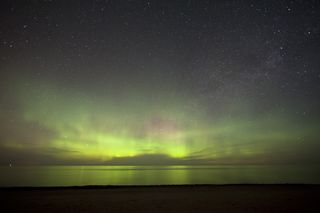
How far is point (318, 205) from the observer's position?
13352mm

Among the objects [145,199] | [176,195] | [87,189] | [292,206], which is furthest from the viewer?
[87,189]

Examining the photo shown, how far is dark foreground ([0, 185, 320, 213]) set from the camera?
12.0 m

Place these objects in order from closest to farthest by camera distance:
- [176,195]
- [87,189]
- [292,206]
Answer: [292,206], [176,195], [87,189]

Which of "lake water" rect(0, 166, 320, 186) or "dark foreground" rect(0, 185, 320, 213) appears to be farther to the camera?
"lake water" rect(0, 166, 320, 186)

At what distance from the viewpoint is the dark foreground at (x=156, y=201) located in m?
12.0

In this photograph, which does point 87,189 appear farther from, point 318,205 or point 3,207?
point 318,205

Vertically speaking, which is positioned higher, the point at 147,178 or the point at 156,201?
the point at 156,201

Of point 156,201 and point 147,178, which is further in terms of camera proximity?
point 147,178

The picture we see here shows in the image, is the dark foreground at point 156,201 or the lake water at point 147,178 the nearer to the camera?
the dark foreground at point 156,201

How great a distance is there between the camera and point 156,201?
1359cm

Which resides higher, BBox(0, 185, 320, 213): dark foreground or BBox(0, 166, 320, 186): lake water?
BBox(0, 185, 320, 213): dark foreground

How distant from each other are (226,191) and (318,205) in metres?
5.66

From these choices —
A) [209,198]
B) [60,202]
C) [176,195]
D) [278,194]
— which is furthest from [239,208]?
[60,202]

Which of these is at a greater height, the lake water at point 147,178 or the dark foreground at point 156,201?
the dark foreground at point 156,201
